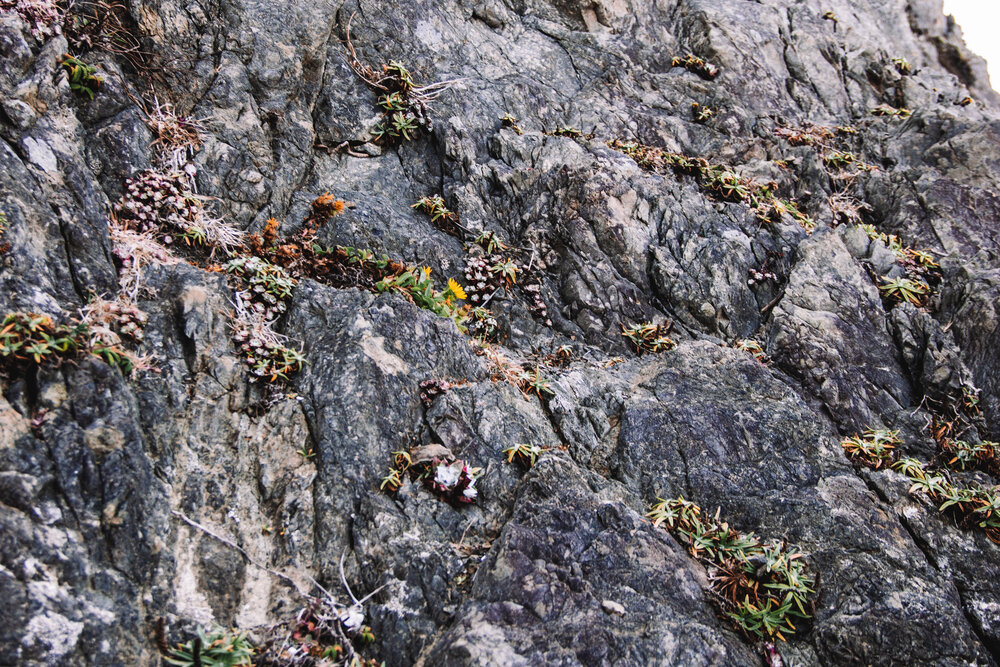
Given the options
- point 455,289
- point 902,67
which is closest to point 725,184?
point 455,289

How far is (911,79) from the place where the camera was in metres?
13.5

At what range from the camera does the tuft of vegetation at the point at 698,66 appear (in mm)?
12086

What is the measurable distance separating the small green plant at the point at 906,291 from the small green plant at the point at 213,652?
8.85 metres

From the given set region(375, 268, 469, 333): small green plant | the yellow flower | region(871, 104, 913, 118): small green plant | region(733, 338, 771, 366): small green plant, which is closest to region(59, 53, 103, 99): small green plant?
region(375, 268, 469, 333): small green plant

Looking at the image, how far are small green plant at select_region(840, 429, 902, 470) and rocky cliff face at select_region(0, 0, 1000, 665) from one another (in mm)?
51

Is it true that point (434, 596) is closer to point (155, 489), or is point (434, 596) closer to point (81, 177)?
point (155, 489)

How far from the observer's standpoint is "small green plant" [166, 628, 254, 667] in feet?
12.5

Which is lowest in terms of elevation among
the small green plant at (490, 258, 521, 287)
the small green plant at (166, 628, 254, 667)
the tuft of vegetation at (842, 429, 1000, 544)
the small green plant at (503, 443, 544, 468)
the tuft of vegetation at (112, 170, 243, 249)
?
the small green plant at (166, 628, 254, 667)

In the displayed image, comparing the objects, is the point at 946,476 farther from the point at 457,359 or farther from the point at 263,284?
the point at 263,284

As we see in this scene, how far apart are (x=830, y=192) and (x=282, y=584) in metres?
10.7

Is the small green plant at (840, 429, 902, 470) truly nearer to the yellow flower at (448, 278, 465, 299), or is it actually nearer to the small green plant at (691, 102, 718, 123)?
the yellow flower at (448, 278, 465, 299)

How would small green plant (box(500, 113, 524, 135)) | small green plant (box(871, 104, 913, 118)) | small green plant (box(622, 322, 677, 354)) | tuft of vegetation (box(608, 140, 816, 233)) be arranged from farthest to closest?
Answer: small green plant (box(871, 104, 913, 118)), small green plant (box(500, 113, 524, 135)), tuft of vegetation (box(608, 140, 816, 233)), small green plant (box(622, 322, 677, 354))

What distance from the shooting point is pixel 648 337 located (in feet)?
24.7

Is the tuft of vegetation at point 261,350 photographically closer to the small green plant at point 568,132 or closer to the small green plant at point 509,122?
the small green plant at point 509,122
